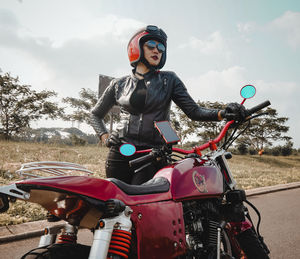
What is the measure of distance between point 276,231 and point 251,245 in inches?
97.3

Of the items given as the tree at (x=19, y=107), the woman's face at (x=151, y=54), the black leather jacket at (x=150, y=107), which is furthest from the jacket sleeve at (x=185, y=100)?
the tree at (x=19, y=107)

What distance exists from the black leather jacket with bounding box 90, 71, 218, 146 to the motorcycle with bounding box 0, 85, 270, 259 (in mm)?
328

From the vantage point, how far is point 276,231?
382cm

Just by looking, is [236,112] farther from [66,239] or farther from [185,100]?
[66,239]

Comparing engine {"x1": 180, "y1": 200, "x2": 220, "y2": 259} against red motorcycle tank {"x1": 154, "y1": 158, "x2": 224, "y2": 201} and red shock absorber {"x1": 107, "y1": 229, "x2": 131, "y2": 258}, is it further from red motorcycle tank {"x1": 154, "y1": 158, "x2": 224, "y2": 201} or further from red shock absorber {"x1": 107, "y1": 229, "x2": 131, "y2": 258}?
red shock absorber {"x1": 107, "y1": 229, "x2": 131, "y2": 258}

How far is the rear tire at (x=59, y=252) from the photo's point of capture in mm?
1085

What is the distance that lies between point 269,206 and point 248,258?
4.13 m

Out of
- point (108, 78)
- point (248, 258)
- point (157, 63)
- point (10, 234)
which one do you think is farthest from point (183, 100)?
point (108, 78)

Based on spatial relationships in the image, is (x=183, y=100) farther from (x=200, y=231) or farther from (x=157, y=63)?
(x=200, y=231)

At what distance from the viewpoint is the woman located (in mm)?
2020

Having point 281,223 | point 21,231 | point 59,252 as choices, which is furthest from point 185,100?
point 281,223

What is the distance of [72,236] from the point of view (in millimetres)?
1335

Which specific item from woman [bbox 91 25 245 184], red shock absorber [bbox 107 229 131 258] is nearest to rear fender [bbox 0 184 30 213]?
red shock absorber [bbox 107 229 131 258]

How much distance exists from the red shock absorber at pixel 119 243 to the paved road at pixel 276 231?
1.91 meters
